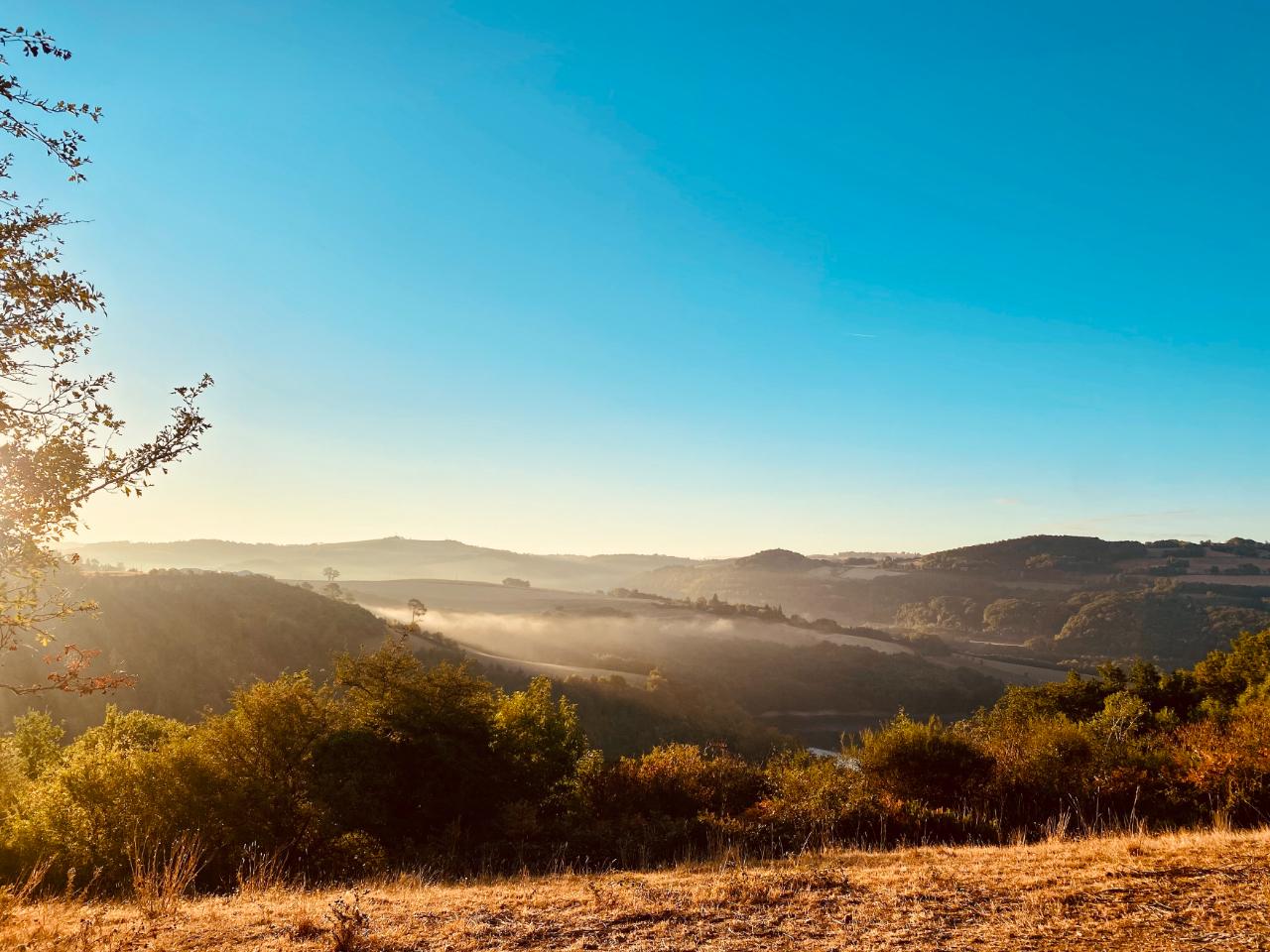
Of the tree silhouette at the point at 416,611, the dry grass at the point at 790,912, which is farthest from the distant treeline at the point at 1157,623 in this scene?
the dry grass at the point at 790,912

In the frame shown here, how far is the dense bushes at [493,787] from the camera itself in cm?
1598

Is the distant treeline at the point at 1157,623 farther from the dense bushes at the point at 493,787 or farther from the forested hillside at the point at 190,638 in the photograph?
the dense bushes at the point at 493,787

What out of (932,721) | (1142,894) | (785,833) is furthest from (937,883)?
(932,721)

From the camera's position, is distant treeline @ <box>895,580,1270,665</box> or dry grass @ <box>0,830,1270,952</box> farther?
distant treeline @ <box>895,580,1270,665</box>

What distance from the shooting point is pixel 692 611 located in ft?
559

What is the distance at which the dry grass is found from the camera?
7102 mm

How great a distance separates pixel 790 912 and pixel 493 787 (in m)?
15.3

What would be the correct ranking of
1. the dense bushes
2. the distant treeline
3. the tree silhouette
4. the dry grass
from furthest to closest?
1. the distant treeline
2. the tree silhouette
3. the dense bushes
4. the dry grass

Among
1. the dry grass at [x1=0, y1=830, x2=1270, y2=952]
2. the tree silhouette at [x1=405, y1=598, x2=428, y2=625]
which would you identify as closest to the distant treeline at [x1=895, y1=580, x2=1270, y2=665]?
the tree silhouette at [x1=405, y1=598, x2=428, y2=625]

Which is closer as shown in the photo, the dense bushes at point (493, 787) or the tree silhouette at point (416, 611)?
the dense bushes at point (493, 787)

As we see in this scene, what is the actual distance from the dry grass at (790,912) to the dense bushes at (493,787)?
15.9ft

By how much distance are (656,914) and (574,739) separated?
17.1m

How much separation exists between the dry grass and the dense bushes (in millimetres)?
4860

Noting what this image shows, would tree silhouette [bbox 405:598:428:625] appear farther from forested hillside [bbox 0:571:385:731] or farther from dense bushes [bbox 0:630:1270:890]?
forested hillside [bbox 0:571:385:731]
